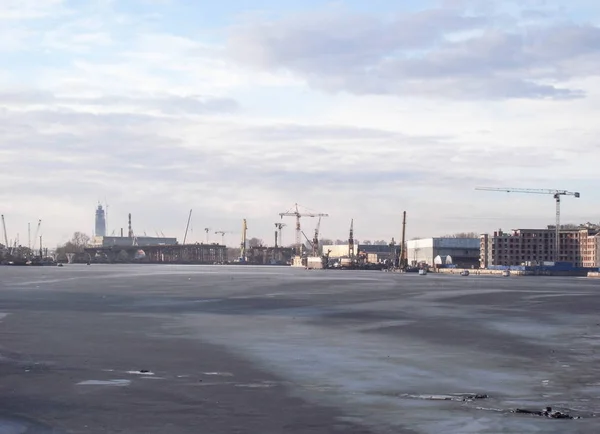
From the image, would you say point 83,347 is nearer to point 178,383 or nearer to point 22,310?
point 178,383

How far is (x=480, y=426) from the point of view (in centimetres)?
2170

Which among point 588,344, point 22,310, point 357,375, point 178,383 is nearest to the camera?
point 178,383

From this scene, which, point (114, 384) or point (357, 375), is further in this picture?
point (357, 375)

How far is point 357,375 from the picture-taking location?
3058 cm

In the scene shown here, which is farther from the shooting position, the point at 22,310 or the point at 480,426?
the point at 22,310

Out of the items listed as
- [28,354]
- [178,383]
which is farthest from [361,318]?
[178,383]

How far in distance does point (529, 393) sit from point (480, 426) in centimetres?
601

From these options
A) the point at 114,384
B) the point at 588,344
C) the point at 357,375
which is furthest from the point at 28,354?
the point at 588,344

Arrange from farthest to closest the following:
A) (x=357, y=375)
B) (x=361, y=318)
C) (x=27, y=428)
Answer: (x=361, y=318) → (x=357, y=375) → (x=27, y=428)

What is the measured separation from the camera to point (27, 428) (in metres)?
21.1

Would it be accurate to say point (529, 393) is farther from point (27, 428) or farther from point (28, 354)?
point (28, 354)

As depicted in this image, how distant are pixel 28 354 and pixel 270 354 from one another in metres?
9.70

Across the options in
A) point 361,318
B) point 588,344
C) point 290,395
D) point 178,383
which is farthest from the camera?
point 361,318

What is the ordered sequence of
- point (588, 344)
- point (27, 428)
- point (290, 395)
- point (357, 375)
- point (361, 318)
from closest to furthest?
point (27, 428) < point (290, 395) < point (357, 375) < point (588, 344) < point (361, 318)
